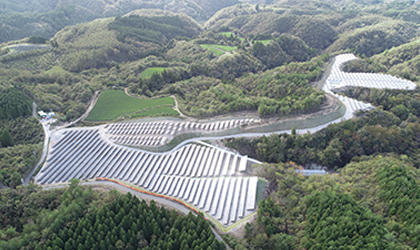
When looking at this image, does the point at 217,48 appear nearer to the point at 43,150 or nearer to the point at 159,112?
the point at 159,112

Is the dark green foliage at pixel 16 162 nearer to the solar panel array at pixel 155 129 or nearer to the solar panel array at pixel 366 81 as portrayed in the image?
the solar panel array at pixel 155 129

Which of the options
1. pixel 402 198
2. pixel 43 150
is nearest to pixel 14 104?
pixel 43 150

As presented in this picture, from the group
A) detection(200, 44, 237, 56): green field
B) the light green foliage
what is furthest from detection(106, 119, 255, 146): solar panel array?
detection(200, 44, 237, 56): green field

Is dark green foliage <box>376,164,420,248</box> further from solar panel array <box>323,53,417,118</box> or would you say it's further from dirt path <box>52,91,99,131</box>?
dirt path <box>52,91,99,131</box>

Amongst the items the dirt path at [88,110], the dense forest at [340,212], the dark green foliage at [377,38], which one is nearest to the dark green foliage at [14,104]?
the dirt path at [88,110]

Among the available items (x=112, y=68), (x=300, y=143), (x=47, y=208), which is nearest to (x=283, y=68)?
(x=300, y=143)

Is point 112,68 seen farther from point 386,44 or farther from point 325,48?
point 386,44
